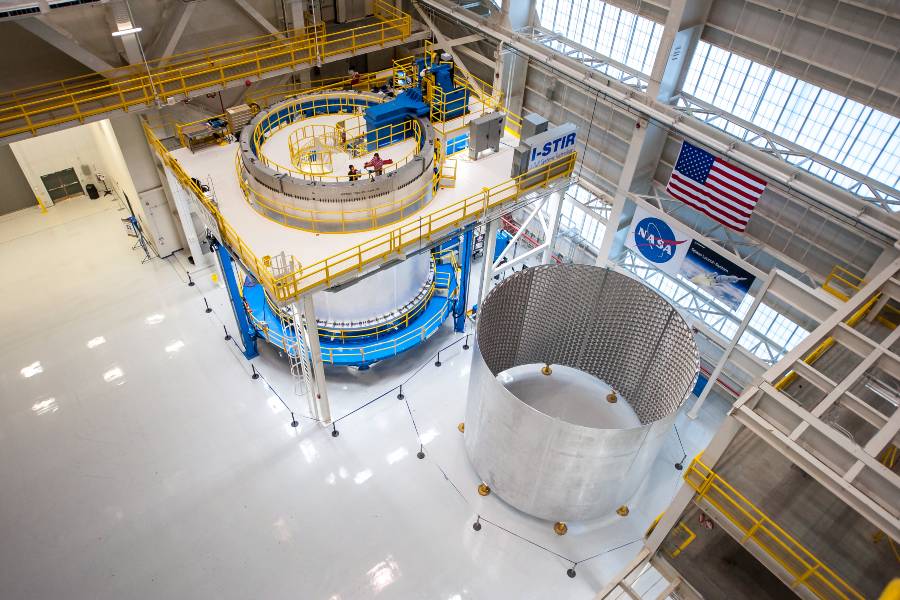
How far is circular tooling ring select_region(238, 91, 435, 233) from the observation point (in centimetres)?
1302

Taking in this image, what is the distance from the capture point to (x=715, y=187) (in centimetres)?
1362

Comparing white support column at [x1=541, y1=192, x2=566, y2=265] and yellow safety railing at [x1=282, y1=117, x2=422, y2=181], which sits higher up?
yellow safety railing at [x1=282, y1=117, x2=422, y2=181]

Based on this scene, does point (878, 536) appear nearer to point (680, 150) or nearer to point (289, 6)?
point (680, 150)

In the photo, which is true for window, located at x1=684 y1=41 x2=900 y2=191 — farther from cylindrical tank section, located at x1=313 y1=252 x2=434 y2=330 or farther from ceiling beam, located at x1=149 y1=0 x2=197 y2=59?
ceiling beam, located at x1=149 y1=0 x2=197 y2=59

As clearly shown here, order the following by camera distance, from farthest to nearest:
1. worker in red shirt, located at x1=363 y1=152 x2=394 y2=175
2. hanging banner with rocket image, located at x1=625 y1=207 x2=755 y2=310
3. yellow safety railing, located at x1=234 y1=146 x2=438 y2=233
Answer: hanging banner with rocket image, located at x1=625 y1=207 x2=755 y2=310, worker in red shirt, located at x1=363 y1=152 x2=394 y2=175, yellow safety railing, located at x1=234 y1=146 x2=438 y2=233

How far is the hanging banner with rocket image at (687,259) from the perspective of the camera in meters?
14.2

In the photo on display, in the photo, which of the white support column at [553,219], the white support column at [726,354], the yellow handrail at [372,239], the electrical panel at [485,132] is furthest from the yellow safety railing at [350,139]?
the white support column at [726,354]

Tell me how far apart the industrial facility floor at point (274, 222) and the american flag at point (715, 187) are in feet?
13.9

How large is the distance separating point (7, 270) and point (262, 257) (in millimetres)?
11176

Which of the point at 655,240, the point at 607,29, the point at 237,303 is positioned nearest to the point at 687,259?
the point at 655,240

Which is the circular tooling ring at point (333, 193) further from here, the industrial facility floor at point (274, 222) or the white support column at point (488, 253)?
the white support column at point (488, 253)

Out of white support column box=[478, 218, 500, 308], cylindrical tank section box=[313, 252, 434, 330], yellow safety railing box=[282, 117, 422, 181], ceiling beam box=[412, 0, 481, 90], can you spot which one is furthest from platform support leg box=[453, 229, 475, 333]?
ceiling beam box=[412, 0, 481, 90]

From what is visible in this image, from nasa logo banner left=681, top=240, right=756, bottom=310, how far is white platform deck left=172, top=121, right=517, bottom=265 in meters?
5.10

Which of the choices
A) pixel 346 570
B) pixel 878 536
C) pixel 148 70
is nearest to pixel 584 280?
pixel 878 536
